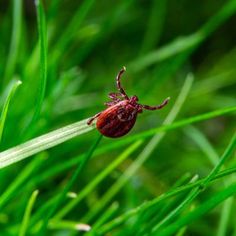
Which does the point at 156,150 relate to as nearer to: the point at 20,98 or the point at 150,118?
the point at 150,118

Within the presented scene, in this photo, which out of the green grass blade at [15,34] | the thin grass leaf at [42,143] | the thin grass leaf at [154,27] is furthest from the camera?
the thin grass leaf at [154,27]

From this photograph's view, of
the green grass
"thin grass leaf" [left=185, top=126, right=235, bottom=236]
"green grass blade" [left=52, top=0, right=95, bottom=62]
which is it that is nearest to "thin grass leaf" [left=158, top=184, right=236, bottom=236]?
the green grass

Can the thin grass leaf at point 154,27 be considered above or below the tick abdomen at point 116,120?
above

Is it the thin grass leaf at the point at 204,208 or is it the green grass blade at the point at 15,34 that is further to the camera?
the green grass blade at the point at 15,34

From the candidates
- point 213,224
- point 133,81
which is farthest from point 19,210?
point 133,81

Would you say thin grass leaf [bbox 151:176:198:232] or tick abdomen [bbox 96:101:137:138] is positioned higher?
tick abdomen [bbox 96:101:137:138]

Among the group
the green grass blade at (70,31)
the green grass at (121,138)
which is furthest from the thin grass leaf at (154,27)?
the green grass blade at (70,31)

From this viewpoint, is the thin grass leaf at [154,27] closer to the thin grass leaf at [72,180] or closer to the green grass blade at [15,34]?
the green grass blade at [15,34]

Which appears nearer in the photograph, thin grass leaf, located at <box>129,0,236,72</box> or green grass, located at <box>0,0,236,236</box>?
green grass, located at <box>0,0,236,236</box>

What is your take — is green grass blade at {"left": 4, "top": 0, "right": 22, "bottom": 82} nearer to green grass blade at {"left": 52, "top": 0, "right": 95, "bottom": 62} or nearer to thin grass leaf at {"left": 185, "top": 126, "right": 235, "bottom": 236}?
green grass blade at {"left": 52, "top": 0, "right": 95, "bottom": 62}
